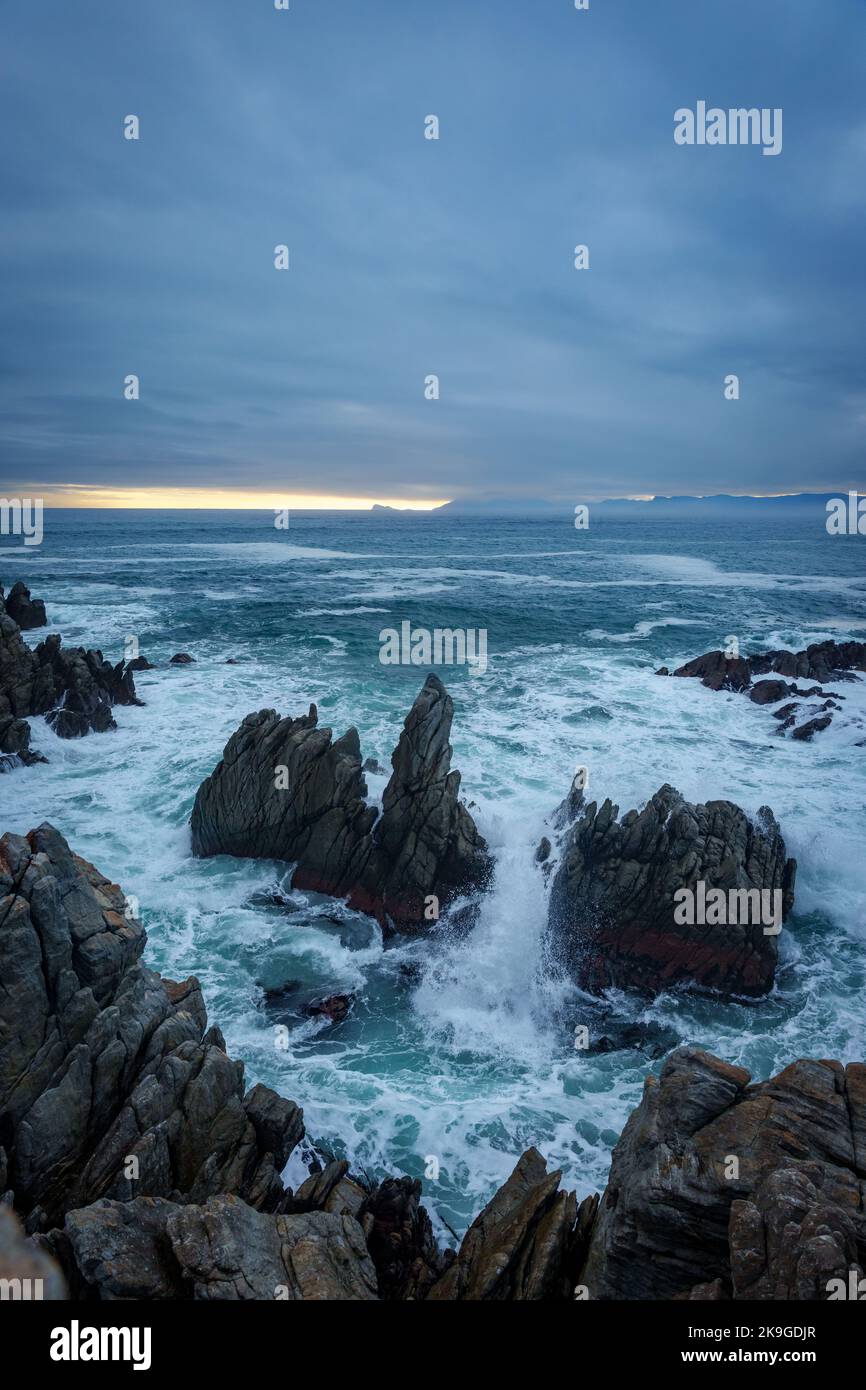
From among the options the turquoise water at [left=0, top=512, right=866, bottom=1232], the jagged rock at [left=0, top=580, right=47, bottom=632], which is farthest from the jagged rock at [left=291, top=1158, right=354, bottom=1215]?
the jagged rock at [left=0, top=580, right=47, bottom=632]

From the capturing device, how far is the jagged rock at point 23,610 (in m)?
53.0

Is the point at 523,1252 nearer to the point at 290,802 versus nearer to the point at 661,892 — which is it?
the point at 661,892

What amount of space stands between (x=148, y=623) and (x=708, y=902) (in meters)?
55.4

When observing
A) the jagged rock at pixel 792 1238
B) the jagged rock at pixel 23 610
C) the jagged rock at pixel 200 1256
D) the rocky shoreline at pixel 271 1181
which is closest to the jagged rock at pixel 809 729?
the rocky shoreline at pixel 271 1181

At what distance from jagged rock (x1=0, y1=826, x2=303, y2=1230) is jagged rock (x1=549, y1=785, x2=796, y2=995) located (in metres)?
11.4

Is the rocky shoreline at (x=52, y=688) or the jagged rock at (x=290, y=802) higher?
the rocky shoreline at (x=52, y=688)

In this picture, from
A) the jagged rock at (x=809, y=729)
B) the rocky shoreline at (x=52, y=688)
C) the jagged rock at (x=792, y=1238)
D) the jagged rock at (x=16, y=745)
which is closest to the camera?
the jagged rock at (x=792, y=1238)

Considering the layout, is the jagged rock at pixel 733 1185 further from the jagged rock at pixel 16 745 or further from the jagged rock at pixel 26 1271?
the jagged rock at pixel 16 745

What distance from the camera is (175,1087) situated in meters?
12.4

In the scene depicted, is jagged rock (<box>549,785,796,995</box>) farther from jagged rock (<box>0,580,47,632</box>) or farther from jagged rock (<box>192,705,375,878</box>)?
jagged rock (<box>0,580,47,632</box>)

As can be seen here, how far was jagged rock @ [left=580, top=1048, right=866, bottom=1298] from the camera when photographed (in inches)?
291

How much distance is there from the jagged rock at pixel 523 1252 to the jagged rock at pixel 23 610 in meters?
55.7
